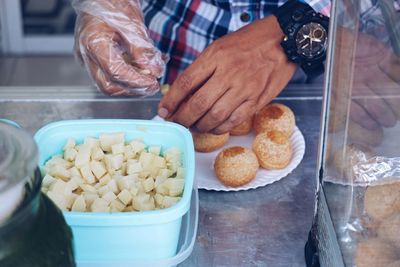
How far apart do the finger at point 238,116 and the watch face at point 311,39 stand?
144mm

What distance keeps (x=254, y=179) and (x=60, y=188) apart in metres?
0.36

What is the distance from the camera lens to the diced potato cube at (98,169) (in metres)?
0.94

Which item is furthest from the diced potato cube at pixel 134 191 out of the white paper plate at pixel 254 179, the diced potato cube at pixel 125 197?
the white paper plate at pixel 254 179

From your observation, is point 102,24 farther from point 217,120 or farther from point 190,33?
point 190,33

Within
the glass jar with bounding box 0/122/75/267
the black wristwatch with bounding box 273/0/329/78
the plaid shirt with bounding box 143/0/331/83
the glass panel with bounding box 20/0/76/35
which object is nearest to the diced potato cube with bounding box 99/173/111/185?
the glass jar with bounding box 0/122/75/267

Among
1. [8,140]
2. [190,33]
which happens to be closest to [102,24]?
[190,33]

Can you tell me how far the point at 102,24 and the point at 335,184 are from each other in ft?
1.90

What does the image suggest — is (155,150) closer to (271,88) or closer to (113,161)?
(113,161)

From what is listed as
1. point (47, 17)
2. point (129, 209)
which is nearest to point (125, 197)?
point (129, 209)

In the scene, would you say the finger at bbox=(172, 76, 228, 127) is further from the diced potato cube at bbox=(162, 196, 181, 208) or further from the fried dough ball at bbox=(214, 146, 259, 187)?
the diced potato cube at bbox=(162, 196, 181, 208)

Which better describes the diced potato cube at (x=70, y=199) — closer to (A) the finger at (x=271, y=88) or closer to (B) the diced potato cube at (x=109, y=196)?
(B) the diced potato cube at (x=109, y=196)

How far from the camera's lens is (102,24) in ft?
4.03

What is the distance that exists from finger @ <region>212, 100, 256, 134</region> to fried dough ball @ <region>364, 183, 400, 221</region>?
410 mm

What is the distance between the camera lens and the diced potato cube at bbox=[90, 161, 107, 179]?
0.94 m
